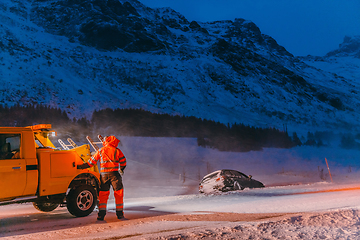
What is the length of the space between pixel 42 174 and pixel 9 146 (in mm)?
990

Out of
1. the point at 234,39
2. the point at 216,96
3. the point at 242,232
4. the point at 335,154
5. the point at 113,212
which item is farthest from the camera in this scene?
the point at 234,39

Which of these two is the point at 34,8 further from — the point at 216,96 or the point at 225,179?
the point at 225,179

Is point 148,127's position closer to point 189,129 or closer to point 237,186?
point 189,129

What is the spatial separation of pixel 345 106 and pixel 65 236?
69386 mm

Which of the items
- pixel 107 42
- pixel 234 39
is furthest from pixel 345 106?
pixel 107 42

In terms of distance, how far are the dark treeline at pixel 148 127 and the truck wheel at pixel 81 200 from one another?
77.1 feet

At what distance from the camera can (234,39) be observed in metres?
79.9

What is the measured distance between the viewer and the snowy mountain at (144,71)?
41.8 m

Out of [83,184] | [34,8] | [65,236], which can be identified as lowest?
[65,236]

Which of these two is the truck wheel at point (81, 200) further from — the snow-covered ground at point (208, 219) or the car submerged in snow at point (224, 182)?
the car submerged in snow at point (224, 182)

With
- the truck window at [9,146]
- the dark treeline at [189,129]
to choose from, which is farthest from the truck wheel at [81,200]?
the dark treeline at [189,129]

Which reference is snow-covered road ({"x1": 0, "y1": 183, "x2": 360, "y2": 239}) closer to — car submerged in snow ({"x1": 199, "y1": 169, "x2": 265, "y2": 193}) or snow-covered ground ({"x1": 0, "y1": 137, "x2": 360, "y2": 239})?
snow-covered ground ({"x1": 0, "y1": 137, "x2": 360, "y2": 239})

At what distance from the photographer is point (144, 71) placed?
51.3 meters

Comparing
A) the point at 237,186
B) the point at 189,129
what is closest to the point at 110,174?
the point at 237,186
